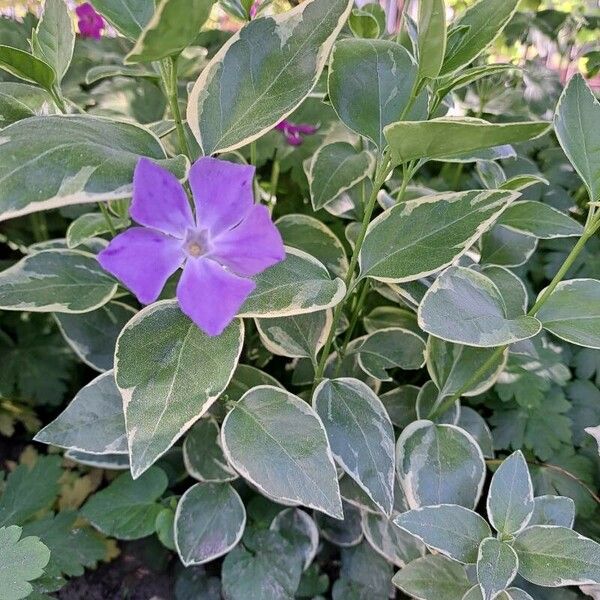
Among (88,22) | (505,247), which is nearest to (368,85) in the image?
(505,247)

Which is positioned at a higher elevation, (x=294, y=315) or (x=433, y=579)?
(x=294, y=315)

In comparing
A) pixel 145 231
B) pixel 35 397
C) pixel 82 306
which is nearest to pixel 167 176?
pixel 145 231

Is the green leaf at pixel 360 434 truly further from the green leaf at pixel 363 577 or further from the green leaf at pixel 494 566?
the green leaf at pixel 363 577

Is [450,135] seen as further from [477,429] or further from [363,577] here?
[363,577]

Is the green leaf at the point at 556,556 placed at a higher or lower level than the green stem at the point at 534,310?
lower

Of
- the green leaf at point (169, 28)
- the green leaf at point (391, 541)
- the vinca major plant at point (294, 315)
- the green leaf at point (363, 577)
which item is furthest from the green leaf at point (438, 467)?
the green leaf at point (169, 28)

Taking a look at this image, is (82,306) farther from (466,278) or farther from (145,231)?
(466,278)

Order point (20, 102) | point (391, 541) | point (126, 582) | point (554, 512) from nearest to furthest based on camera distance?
point (20, 102) → point (554, 512) → point (391, 541) → point (126, 582)
